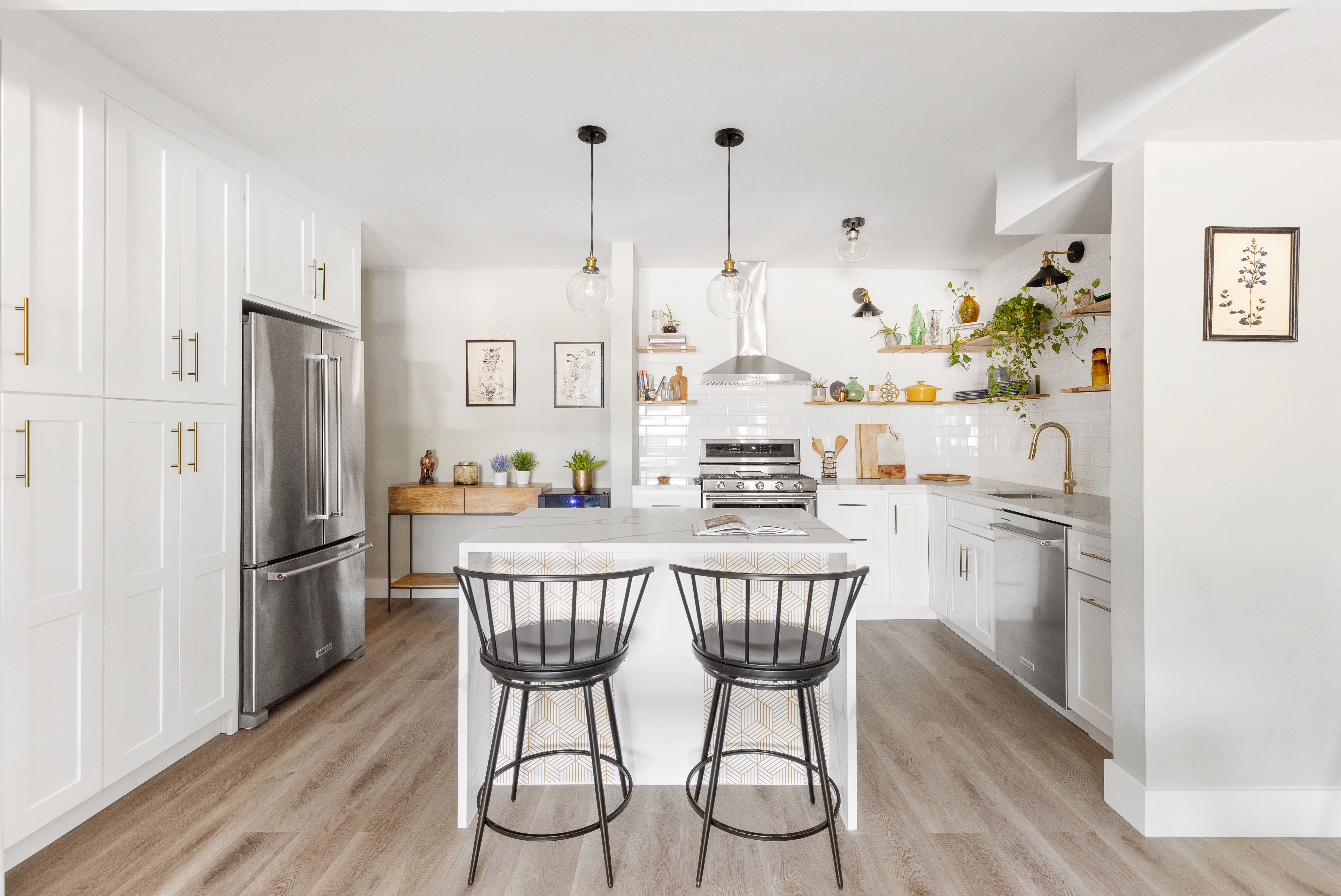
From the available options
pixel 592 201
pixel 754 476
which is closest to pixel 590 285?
pixel 592 201

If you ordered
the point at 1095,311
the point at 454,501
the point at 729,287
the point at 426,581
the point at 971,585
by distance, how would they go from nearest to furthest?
the point at 729,287
the point at 1095,311
the point at 971,585
the point at 454,501
the point at 426,581

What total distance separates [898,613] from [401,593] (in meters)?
3.79

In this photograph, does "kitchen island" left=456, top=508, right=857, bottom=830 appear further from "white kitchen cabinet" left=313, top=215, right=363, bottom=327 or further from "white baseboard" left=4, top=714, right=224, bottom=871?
"white kitchen cabinet" left=313, top=215, right=363, bottom=327

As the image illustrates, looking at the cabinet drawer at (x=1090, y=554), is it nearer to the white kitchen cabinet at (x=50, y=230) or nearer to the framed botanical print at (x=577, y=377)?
the framed botanical print at (x=577, y=377)

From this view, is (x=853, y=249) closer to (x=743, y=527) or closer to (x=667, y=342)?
(x=743, y=527)

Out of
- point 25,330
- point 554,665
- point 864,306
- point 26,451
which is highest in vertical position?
point 864,306

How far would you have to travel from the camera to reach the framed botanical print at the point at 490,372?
5.27m

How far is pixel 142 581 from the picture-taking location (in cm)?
239

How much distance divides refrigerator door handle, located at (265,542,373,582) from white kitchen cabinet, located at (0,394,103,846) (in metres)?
0.79

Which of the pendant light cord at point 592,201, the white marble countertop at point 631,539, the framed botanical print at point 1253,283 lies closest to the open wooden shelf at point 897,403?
the pendant light cord at point 592,201

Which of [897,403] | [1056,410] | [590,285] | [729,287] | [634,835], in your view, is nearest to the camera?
[634,835]

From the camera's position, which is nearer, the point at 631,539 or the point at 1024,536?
the point at 631,539

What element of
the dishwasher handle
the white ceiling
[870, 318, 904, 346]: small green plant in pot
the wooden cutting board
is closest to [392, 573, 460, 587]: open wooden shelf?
the white ceiling

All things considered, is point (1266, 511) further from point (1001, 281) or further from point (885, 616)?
point (1001, 281)
